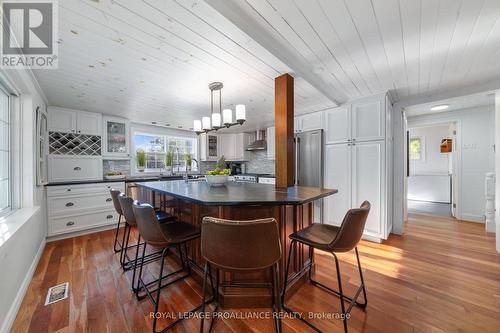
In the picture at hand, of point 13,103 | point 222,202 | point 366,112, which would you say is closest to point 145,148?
point 13,103

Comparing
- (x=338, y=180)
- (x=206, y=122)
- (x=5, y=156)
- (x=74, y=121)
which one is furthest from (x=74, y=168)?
(x=338, y=180)

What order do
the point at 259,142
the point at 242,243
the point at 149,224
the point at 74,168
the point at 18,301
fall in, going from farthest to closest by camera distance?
the point at 259,142, the point at 74,168, the point at 18,301, the point at 149,224, the point at 242,243

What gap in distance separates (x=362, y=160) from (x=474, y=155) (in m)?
2.70

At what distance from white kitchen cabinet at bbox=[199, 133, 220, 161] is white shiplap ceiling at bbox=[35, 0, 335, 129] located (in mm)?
2115

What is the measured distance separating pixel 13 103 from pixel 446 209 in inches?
330

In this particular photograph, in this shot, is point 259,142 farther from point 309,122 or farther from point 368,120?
point 368,120

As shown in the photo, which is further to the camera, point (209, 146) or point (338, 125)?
point (209, 146)

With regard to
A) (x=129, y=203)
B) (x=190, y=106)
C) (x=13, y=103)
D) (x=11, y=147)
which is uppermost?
(x=190, y=106)

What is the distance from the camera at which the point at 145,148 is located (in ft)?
15.4

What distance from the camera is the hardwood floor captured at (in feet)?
4.59

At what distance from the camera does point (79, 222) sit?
3.25m

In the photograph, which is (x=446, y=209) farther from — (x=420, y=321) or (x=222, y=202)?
(x=222, y=202)

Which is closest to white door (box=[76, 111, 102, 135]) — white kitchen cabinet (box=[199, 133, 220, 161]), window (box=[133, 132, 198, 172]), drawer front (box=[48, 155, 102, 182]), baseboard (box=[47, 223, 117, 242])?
drawer front (box=[48, 155, 102, 182])

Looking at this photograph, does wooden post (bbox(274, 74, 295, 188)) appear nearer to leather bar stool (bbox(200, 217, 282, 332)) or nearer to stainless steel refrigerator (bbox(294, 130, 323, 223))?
leather bar stool (bbox(200, 217, 282, 332))
